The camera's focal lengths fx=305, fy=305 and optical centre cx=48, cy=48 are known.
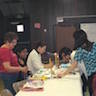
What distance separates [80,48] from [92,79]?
444 millimetres

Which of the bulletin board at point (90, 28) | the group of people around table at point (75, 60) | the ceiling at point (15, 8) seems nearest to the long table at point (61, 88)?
the group of people around table at point (75, 60)

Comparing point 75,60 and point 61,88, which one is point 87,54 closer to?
point 75,60

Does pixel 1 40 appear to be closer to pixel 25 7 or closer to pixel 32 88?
pixel 25 7

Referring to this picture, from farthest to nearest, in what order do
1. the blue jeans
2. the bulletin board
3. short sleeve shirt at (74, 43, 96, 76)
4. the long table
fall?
the bulletin board < the blue jeans < short sleeve shirt at (74, 43, 96, 76) < the long table

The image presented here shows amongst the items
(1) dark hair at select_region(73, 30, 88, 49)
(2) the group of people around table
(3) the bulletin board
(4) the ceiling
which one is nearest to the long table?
(2) the group of people around table

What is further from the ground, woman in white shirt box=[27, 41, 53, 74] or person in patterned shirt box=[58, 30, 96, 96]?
person in patterned shirt box=[58, 30, 96, 96]

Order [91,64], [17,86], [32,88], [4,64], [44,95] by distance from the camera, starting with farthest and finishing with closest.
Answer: [4,64], [91,64], [17,86], [32,88], [44,95]

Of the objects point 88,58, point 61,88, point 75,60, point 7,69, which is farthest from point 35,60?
point 61,88

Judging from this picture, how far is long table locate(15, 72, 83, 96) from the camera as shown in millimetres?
3178

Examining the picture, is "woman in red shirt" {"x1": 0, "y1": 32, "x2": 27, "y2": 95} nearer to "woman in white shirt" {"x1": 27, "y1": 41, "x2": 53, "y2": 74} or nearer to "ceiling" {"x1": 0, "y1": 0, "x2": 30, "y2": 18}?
"woman in white shirt" {"x1": 27, "y1": 41, "x2": 53, "y2": 74}

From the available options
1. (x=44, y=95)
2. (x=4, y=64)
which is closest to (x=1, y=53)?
(x=4, y=64)

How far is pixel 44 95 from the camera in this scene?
311cm

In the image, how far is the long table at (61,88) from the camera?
3.18 m

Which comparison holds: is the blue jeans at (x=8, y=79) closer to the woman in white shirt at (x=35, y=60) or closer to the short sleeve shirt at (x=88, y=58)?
the short sleeve shirt at (x=88, y=58)
